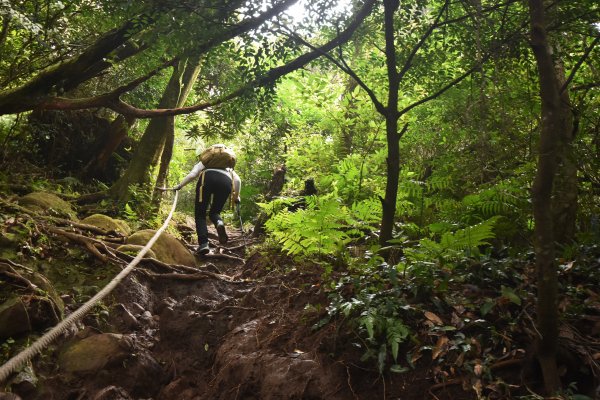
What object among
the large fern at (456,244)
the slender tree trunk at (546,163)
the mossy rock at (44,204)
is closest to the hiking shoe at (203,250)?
the mossy rock at (44,204)

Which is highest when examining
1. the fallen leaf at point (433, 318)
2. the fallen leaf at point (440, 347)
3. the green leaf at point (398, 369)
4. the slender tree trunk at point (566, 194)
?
the slender tree trunk at point (566, 194)

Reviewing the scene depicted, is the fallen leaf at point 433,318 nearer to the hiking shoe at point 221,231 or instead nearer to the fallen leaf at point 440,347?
the fallen leaf at point 440,347

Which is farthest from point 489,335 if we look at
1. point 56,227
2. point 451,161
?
point 56,227

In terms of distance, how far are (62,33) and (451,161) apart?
21.8ft

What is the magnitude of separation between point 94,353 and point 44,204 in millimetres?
3641

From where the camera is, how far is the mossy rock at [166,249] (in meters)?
6.27

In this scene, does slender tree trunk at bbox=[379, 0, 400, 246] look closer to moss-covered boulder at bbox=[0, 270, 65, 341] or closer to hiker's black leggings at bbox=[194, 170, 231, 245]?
moss-covered boulder at bbox=[0, 270, 65, 341]

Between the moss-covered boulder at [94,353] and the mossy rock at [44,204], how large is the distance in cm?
313

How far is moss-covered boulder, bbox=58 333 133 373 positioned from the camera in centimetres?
362

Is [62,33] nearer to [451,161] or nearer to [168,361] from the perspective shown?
[168,361]

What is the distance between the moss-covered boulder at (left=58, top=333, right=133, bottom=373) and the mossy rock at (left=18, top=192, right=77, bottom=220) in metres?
3.13

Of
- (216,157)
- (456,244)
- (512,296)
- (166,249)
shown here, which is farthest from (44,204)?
(512,296)

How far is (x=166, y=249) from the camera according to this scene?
642 cm

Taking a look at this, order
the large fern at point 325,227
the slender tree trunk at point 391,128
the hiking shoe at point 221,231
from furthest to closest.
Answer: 1. the hiking shoe at point 221,231
2. the large fern at point 325,227
3. the slender tree trunk at point 391,128
